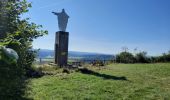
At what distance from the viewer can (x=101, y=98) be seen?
9.23 metres

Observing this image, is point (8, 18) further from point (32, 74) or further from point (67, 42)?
point (67, 42)

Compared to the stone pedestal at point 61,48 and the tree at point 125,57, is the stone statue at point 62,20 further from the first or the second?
the tree at point 125,57

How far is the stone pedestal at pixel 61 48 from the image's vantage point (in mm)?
23141

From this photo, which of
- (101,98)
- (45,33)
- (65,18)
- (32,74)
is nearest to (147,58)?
(65,18)

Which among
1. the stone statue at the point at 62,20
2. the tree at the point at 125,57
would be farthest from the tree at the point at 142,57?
the stone statue at the point at 62,20

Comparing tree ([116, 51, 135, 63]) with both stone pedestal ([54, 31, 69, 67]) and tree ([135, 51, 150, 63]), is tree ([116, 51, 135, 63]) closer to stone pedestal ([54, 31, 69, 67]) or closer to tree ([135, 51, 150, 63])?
tree ([135, 51, 150, 63])

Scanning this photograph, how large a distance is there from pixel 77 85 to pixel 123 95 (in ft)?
8.20

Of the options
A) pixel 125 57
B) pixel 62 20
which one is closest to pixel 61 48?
pixel 62 20

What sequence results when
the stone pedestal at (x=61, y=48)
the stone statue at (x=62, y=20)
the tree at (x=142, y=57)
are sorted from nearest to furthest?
the stone pedestal at (x=61, y=48), the stone statue at (x=62, y=20), the tree at (x=142, y=57)

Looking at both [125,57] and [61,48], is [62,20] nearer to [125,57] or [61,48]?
[61,48]

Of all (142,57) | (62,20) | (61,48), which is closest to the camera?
(61,48)

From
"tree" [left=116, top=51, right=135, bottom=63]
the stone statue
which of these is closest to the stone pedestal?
the stone statue

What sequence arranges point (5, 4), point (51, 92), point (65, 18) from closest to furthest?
1. point (5, 4)
2. point (51, 92)
3. point (65, 18)

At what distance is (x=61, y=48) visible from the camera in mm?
23422
